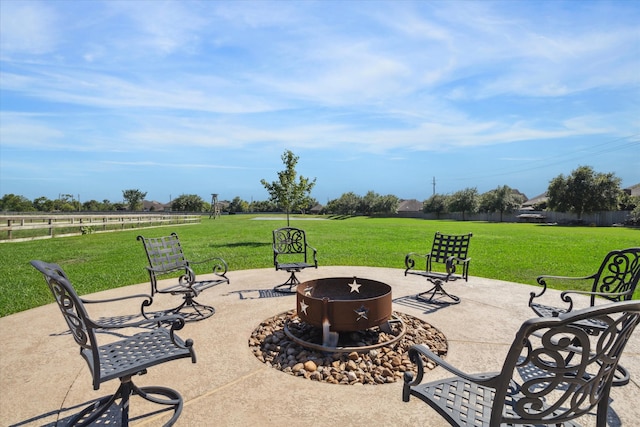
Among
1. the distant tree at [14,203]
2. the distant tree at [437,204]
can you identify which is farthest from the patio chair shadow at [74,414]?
the distant tree at [14,203]

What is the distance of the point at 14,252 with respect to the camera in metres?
13.2

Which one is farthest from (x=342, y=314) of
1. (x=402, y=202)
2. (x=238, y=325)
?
(x=402, y=202)

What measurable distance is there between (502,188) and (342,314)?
57570 mm

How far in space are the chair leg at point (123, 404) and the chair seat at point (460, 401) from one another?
6.34 ft

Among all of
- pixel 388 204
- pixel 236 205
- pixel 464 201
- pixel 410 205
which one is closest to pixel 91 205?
pixel 236 205

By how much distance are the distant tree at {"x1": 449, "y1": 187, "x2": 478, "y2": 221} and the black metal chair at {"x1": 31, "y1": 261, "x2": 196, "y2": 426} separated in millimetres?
60077

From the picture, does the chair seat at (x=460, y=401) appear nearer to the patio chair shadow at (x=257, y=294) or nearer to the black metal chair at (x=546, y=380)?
the black metal chair at (x=546, y=380)

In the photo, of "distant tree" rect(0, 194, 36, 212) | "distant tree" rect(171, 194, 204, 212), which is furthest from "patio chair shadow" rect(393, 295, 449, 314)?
"distant tree" rect(171, 194, 204, 212)

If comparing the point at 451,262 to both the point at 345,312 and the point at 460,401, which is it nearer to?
the point at 345,312

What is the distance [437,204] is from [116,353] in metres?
66.3

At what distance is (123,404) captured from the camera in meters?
2.68

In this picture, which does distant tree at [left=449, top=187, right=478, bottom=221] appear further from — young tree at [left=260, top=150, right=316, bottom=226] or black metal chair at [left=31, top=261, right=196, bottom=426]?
black metal chair at [left=31, top=261, right=196, bottom=426]

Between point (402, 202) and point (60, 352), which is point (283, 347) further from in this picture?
point (402, 202)

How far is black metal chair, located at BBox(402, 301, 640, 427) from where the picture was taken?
159 cm
